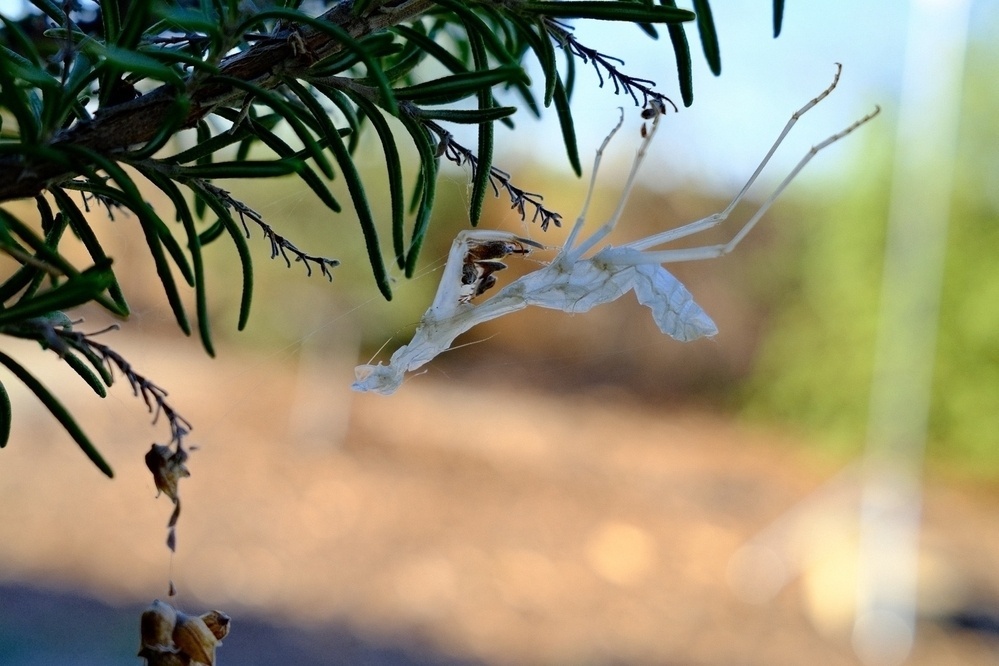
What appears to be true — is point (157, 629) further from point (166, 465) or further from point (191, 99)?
point (191, 99)

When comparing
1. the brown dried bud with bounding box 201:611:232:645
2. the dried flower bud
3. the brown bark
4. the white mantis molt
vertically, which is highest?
the white mantis molt

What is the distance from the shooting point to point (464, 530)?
4172 mm

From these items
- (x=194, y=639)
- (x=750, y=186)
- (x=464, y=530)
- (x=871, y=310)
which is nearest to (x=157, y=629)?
(x=194, y=639)

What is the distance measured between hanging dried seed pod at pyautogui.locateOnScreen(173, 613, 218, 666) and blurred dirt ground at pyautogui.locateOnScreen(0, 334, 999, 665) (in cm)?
239

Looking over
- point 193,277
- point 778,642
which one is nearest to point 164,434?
point 778,642

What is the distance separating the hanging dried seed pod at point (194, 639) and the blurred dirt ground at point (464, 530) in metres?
2.39

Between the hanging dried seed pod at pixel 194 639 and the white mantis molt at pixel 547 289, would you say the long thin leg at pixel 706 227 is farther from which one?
the hanging dried seed pod at pixel 194 639

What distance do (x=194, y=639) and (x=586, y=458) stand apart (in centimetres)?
495

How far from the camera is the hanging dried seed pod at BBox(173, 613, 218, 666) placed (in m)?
0.39

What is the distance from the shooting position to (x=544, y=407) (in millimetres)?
6035

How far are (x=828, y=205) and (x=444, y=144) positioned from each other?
19.3 ft

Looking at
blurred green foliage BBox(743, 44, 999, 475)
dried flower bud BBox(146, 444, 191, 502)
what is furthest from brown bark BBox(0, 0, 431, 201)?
blurred green foliage BBox(743, 44, 999, 475)

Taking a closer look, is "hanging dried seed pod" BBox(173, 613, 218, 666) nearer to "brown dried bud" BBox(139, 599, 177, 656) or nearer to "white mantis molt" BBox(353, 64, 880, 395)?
"brown dried bud" BBox(139, 599, 177, 656)

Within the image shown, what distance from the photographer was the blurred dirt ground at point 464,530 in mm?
3389
